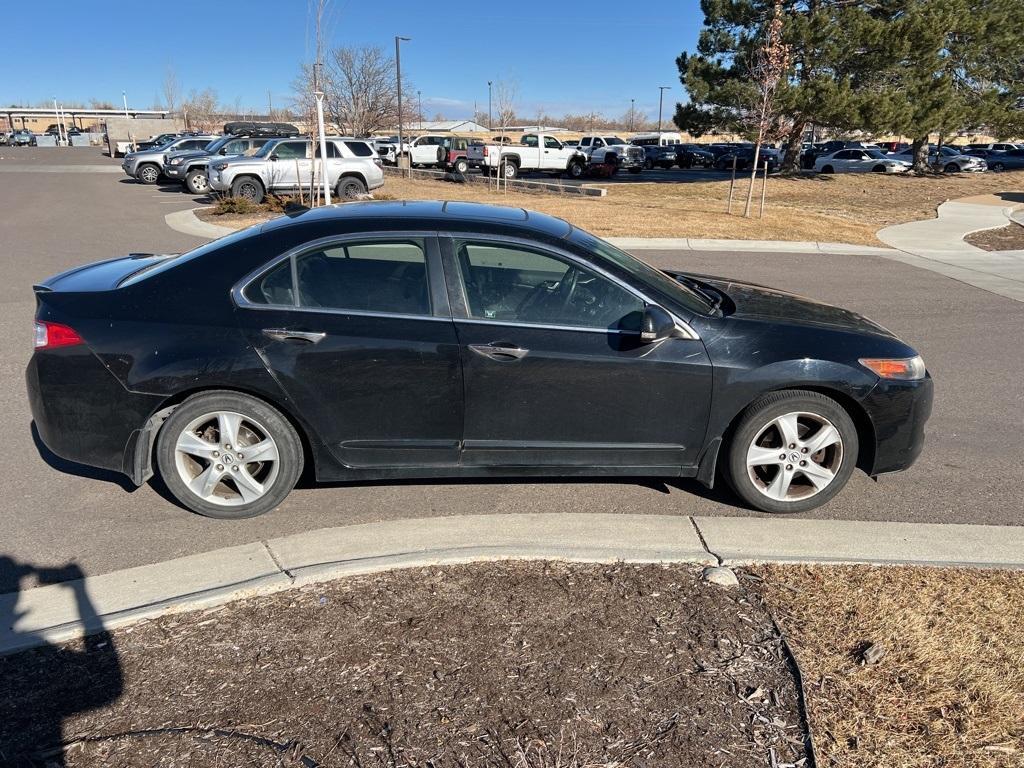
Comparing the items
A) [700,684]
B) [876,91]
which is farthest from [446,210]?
[876,91]

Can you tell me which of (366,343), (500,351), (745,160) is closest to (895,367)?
(500,351)

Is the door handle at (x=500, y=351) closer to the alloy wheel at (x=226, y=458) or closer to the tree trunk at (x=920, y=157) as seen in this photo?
the alloy wheel at (x=226, y=458)

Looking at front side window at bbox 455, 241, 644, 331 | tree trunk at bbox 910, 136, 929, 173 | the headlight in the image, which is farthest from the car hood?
tree trunk at bbox 910, 136, 929, 173

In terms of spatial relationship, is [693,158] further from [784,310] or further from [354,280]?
[354,280]

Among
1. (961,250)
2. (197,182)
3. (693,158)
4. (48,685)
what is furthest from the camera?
(693,158)

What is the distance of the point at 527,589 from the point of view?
3.39 meters

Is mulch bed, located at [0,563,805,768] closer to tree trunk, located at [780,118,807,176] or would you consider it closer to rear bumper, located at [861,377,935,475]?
rear bumper, located at [861,377,935,475]

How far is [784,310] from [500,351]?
1718 millimetres

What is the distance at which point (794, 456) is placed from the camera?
4.14m

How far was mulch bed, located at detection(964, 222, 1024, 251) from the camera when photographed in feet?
54.2

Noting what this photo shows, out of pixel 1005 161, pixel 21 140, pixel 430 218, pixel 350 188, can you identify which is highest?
pixel 430 218

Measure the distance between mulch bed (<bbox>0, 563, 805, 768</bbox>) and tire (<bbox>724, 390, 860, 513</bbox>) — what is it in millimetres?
894

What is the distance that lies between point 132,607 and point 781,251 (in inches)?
566

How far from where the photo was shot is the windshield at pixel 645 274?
4121 millimetres
